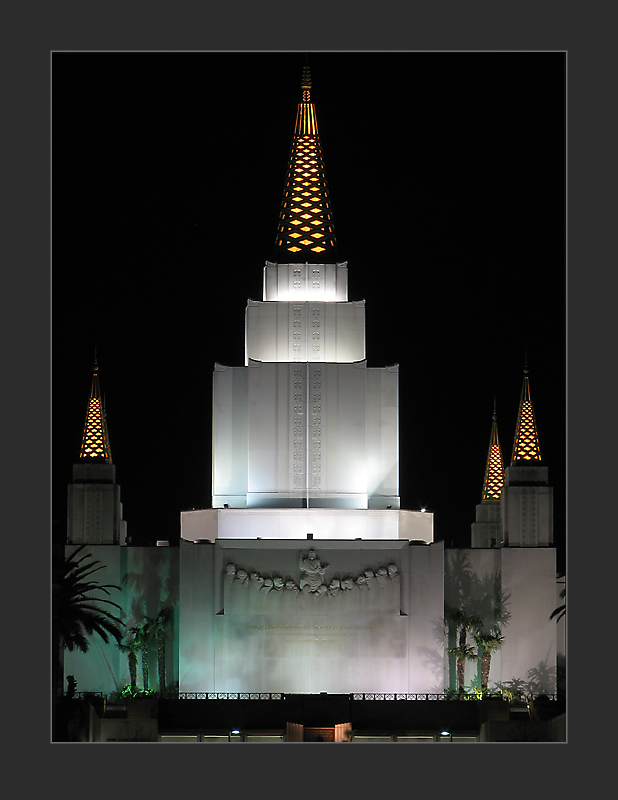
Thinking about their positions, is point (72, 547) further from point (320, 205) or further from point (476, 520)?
point (476, 520)

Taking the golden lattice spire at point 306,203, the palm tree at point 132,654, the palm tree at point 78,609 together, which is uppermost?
the golden lattice spire at point 306,203

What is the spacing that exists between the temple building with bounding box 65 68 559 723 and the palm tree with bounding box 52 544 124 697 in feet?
2.19

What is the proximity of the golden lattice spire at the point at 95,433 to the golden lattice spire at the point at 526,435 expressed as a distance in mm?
14781

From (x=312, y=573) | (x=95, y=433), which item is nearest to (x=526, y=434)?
(x=312, y=573)

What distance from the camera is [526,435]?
55.9 m

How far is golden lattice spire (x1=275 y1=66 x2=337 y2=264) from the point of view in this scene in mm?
56000

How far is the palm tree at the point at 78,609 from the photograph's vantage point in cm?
4744

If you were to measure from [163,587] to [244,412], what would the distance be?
6788 mm

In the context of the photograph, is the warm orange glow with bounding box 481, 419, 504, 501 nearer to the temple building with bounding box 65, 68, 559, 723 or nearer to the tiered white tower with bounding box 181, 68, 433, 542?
the temple building with bounding box 65, 68, 559, 723

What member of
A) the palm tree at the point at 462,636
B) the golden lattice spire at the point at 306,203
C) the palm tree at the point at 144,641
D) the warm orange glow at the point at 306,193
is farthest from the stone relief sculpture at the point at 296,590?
the warm orange glow at the point at 306,193

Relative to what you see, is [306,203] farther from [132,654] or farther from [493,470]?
[132,654]

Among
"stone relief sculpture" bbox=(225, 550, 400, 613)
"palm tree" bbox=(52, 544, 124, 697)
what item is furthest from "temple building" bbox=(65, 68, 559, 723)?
"palm tree" bbox=(52, 544, 124, 697)

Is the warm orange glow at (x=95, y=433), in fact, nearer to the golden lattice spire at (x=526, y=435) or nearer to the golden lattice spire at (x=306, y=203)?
the golden lattice spire at (x=306, y=203)

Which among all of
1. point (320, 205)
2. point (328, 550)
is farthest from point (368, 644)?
point (320, 205)
